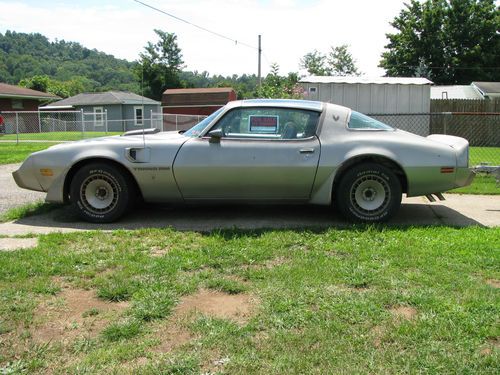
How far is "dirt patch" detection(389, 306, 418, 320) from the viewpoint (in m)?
3.27

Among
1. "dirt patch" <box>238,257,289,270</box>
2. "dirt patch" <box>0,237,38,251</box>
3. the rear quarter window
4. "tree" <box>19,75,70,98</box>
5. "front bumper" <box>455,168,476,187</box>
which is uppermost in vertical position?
"tree" <box>19,75,70,98</box>

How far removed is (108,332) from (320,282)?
1.58 metres

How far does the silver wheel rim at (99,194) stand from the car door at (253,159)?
81cm

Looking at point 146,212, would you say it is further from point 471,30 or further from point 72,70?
point 72,70

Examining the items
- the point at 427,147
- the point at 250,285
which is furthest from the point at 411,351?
the point at 427,147

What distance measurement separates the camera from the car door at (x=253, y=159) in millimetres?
5680

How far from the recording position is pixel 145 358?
2.80 m

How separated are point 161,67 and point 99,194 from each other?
62030 mm

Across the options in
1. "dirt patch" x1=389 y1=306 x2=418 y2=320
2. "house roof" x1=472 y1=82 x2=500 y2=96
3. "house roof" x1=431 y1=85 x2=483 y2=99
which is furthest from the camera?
"house roof" x1=431 y1=85 x2=483 y2=99

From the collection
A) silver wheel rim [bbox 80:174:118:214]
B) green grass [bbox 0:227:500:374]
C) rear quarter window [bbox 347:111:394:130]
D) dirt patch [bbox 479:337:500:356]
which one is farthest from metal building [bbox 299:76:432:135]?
dirt patch [bbox 479:337:500:356]

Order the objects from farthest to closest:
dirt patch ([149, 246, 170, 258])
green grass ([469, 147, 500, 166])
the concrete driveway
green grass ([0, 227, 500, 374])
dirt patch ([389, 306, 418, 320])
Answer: green grass ([469, 147, 500, 166]) < the concrete driveway < dirt patch ([149, 246, 170, 258]) < dirt patch ([389, 306, 418, 320]) < green grass ([0, 227, 500, 374])

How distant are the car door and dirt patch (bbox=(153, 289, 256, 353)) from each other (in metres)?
2.14

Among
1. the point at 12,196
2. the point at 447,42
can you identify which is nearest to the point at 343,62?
the point at 447,42

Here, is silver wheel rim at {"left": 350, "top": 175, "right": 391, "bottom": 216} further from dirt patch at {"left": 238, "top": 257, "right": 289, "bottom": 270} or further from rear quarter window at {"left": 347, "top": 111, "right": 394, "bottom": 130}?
dirt patch at {"left": 238, "top": 257, "right": 289, "bottom": 270}
